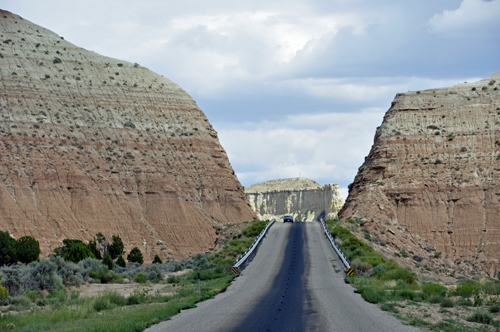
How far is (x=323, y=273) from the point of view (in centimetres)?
3195

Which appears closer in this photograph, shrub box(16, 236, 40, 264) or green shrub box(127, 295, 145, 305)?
green shrub box(127, 295, 145, 305)

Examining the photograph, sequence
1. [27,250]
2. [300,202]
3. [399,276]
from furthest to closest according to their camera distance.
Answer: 1. [300,202]
2. [27,250]
3. [399,276]

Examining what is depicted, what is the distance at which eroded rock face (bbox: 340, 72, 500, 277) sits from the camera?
6176cm

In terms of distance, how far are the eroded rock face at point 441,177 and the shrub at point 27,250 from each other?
3263 cm

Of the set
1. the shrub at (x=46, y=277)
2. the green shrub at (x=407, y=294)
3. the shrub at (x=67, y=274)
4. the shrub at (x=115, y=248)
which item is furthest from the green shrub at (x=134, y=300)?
the shrub at (x=115, y=248)

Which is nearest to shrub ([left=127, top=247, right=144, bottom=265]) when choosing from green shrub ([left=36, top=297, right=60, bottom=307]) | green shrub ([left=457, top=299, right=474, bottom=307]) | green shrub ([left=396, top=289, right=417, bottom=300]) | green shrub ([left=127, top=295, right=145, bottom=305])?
green shrub ([left=127, top=295, right=145, bottom=305])

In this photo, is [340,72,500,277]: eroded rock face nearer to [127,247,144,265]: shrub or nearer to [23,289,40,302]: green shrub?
[127,247,144,265]: shrub

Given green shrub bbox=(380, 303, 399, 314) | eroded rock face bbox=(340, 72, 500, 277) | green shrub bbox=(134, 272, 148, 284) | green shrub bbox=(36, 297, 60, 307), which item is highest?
eroded rock face bbox=(340, 72, 500, 277)

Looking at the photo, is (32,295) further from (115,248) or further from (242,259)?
(115,248)

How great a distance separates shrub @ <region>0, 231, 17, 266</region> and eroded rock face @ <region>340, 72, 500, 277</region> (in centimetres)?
3401

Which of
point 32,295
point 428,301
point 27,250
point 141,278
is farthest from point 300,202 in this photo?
point 32,295

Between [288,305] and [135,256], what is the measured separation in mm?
38371

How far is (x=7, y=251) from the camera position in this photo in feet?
136

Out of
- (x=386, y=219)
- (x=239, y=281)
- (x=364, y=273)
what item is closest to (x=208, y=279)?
(x=239, y=281)
